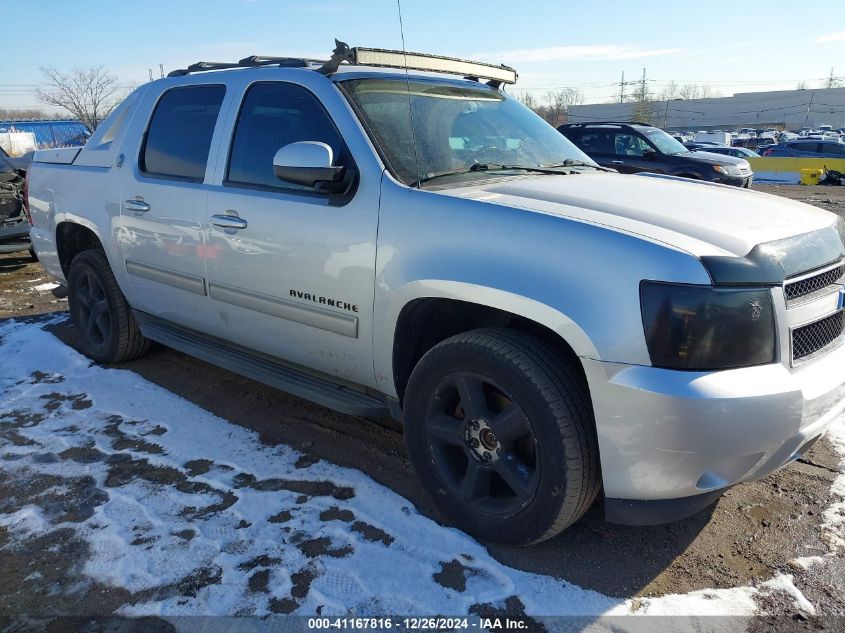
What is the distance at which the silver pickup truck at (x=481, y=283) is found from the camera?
2113 mm

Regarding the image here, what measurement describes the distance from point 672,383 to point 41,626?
90.9 inches

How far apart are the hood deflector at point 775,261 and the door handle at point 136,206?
10.7 feet

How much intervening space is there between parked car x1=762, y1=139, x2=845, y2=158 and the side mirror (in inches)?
1044

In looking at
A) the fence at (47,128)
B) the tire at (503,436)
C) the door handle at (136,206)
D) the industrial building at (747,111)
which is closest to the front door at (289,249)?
the tire at (503,436)

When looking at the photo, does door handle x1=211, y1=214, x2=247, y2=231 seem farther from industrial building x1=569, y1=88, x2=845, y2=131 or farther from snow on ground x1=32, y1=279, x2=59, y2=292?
industrial building x1=569, y1=88, x2=845, y2=131

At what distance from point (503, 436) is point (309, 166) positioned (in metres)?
1.41

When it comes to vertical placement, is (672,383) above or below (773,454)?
above

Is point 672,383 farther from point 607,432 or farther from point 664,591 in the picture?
point 664,591

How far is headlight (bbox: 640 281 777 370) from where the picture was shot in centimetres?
207

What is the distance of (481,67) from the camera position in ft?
12.6

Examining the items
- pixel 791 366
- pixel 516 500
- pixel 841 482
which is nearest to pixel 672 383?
pixel 791 366

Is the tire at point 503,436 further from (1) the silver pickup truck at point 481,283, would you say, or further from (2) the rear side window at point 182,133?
(2) the rear side window at point 182,133

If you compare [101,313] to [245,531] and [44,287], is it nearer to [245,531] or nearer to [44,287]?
[245,531]

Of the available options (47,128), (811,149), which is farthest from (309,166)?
(47,128)
